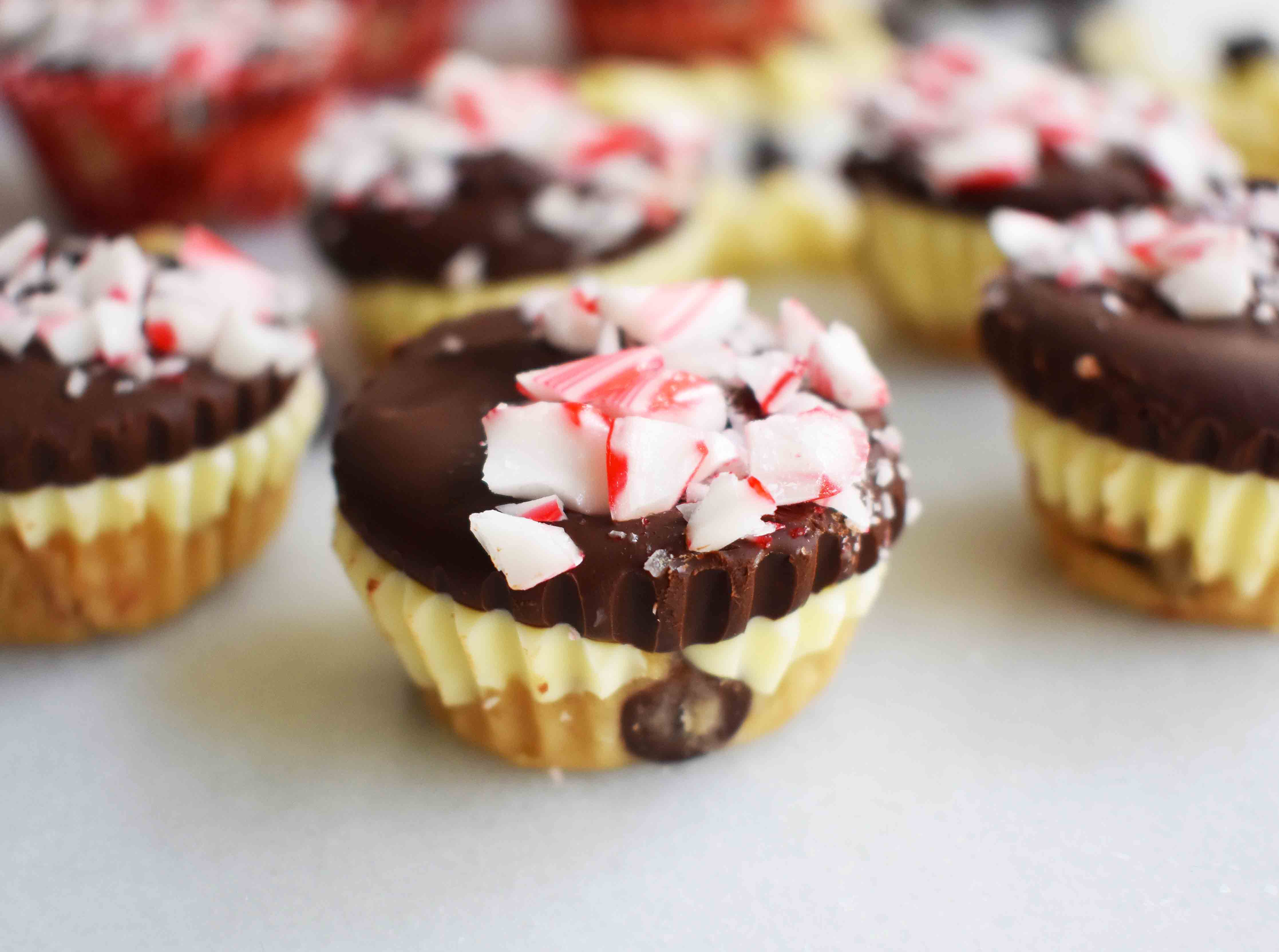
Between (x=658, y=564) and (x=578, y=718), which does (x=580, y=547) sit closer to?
(x=658, y=564)

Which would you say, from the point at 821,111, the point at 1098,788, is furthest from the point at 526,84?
the point at 1098,788

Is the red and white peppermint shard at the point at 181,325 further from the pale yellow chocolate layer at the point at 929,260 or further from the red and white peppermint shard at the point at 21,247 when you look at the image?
the pale yellow chocolate layer at the point at 929,260

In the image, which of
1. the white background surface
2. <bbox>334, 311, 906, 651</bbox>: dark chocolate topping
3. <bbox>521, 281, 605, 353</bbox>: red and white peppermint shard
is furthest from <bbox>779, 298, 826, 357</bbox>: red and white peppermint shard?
the white background surface

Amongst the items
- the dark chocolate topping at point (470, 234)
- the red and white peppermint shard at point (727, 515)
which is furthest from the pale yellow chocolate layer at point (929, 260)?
the red and white peppermint shard at point (727, 515)

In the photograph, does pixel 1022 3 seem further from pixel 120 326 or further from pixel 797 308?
pixel 120 326

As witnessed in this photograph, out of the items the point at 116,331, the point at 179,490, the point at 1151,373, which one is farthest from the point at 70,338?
the point at 1151,373
